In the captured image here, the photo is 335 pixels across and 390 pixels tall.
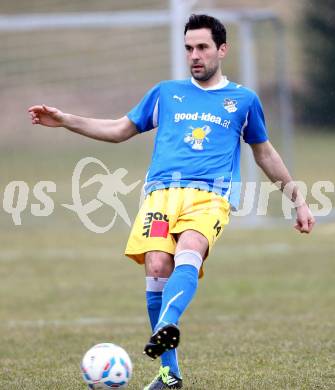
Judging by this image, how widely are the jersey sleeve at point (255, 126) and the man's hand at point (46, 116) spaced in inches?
43.4

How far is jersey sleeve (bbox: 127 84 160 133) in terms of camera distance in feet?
21.1

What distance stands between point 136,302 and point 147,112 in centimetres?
472

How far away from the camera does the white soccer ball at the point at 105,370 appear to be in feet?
17.9

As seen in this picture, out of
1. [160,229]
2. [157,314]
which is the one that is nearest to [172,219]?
[160,229]

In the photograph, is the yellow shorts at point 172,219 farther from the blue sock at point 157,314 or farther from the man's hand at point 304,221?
the man's hand at point 304,221

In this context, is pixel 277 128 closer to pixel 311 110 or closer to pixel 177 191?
pixel 311 110

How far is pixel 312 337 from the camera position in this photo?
8.09 m

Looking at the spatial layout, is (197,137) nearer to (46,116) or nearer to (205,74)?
(205,74)

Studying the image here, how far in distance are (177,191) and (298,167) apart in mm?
20399

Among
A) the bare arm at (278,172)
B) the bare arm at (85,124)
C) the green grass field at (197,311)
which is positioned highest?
the bare arm at (85,124)

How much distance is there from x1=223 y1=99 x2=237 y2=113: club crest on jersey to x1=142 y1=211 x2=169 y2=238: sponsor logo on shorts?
0.76 meters

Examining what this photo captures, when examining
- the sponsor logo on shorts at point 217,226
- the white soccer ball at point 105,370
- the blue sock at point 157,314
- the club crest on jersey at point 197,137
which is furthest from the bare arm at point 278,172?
the white soccer ball at point 105,370

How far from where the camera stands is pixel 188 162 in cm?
612

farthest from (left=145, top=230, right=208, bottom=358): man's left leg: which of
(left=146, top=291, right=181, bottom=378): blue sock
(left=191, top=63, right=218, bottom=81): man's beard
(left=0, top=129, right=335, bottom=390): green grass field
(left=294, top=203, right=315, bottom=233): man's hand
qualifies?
(left=191, top=63, right=218, bottom=81): man's beard
